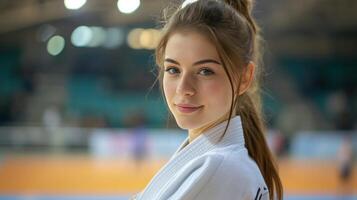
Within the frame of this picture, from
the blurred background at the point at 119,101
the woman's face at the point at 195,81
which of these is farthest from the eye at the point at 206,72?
the blurred background at the point at 119,101

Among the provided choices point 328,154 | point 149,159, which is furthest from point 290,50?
point 149,159

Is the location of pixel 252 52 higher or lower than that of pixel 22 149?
lower

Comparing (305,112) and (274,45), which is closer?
(305,112)

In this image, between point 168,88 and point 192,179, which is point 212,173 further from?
point 168,88

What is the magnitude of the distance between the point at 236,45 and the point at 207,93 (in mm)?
74

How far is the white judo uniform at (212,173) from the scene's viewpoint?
0.68 metres

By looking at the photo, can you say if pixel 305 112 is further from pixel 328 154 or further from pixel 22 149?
pixel 22 149

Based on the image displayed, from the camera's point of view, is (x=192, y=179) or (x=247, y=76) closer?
(x=192, y=179)

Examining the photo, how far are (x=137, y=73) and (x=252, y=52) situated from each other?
24.3 ft

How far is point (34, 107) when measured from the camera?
24.5ft

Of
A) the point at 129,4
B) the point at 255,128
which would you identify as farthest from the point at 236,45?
the point at 129,4

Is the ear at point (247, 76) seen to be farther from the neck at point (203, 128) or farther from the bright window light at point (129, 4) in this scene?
the bright window light at point (129, 4)

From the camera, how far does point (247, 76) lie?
2.63 feet

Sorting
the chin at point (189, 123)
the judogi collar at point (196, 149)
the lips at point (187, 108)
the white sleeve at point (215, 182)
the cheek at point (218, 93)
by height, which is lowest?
the white sleeve at point (215, 182)
